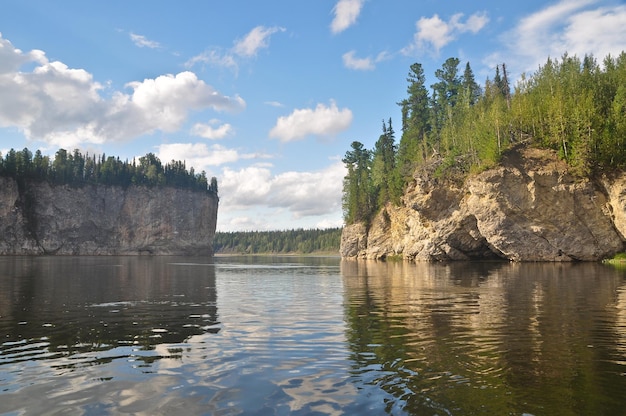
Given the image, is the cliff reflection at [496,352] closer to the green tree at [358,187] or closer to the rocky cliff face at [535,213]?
the rocky cliff face at [535,213]

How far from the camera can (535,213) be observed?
7044cm

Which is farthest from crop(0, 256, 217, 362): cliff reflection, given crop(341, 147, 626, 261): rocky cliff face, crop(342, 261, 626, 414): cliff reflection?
crop(341, 147, 626, 261): rocky cliff face

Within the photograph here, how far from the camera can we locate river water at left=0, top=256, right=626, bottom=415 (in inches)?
374

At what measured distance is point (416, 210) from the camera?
9150cm

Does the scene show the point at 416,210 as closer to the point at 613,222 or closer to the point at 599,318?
the point at 613,222

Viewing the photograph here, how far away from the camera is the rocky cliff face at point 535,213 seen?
6600cm

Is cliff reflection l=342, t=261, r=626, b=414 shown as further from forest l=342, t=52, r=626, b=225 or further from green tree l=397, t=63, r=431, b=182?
green tree l=397, t=63, r=431, b=182

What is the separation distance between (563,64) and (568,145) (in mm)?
21032

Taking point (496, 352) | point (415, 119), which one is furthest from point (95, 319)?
point (415, 119)

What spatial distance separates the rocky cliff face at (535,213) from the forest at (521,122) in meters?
2.51

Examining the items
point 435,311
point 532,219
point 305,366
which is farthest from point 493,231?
point 305,366

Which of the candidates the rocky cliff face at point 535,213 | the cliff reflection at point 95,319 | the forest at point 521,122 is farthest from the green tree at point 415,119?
the cliff reflection at point 95,319

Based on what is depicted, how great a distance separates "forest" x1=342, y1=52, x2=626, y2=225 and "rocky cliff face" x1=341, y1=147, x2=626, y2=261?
2509 millimetres

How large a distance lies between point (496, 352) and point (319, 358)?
17.5 feet
